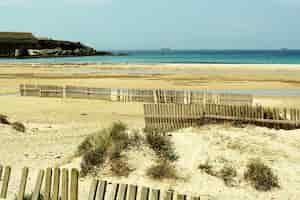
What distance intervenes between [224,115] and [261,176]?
5.44 m

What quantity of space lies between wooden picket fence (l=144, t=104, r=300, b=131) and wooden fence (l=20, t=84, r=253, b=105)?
828 centimetres

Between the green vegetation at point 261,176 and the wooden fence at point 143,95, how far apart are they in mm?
13455

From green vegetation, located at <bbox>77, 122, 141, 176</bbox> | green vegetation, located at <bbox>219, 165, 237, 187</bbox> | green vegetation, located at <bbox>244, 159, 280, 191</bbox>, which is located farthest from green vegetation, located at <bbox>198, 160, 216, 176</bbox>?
green vegetation, located at <bbox>77, 122, 141, 176</bbox>

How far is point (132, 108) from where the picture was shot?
26.1 metres

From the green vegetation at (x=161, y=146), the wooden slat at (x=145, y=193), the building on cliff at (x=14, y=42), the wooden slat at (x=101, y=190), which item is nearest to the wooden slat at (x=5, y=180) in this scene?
the wooden slat at (x=101, y=190)

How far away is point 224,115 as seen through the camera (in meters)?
15.4

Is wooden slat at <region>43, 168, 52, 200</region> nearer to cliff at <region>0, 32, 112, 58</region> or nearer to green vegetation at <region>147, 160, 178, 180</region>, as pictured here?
green vegetation at <region>147, 160, 178, 180</region>

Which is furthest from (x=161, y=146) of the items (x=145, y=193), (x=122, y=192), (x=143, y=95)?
(x=143, y=95)

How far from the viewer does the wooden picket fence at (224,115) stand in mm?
15012

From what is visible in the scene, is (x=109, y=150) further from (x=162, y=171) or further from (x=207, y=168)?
(x=207, y=168)

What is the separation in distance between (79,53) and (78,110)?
13787 cm

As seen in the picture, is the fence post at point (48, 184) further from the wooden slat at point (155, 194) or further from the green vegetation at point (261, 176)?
the green vegetation at point (261, 176)

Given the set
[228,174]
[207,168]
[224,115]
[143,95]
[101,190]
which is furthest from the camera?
[143,95]

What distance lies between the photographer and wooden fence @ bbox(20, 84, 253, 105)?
79.6ft
